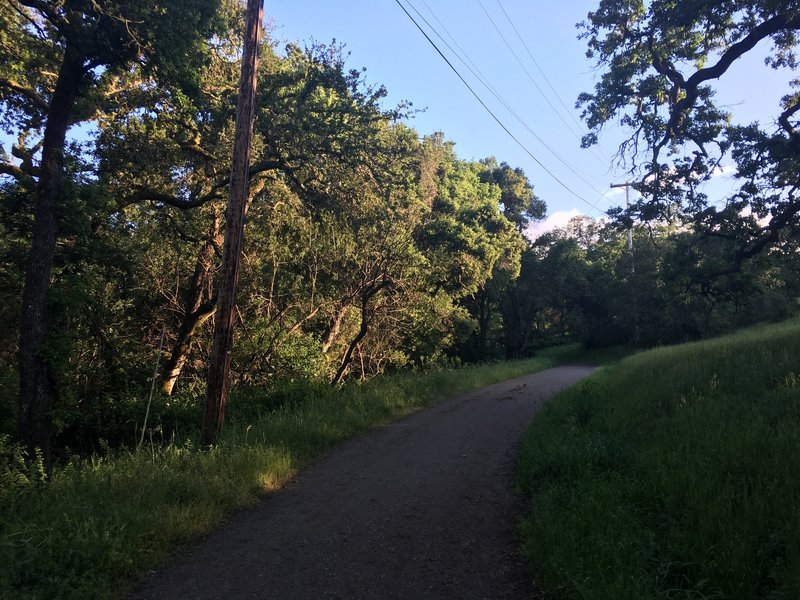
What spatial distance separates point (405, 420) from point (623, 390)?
456cm

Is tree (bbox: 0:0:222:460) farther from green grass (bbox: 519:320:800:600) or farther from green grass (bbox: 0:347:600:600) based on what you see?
green grass (bbox: 519:320:800:600)

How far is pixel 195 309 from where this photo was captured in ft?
46.5

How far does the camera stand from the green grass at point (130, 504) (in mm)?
3896

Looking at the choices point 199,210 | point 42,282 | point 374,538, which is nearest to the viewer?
point 374,538

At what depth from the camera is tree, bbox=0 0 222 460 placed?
325 inches

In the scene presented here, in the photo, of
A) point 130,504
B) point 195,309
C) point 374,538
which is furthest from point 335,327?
point 374,538

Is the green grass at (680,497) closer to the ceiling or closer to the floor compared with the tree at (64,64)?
closer to the floor

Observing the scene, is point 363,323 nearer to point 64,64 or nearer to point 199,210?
point 199,210

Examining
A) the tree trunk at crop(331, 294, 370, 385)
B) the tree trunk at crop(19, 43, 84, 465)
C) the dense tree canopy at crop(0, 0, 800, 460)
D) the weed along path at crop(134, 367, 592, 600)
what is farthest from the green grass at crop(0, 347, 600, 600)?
the tree trunk at crop(331, 294, 370, 385)

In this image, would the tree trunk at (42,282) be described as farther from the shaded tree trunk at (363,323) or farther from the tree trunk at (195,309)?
the shaded tree trunk at (363,323)

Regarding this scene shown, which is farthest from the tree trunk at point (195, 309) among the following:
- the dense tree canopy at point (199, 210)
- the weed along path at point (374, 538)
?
the weed along path at point (374, 538)

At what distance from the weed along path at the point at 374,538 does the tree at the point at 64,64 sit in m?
5.27

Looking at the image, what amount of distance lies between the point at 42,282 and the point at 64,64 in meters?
3.86

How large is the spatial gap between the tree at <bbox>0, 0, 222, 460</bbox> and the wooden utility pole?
1.56m
